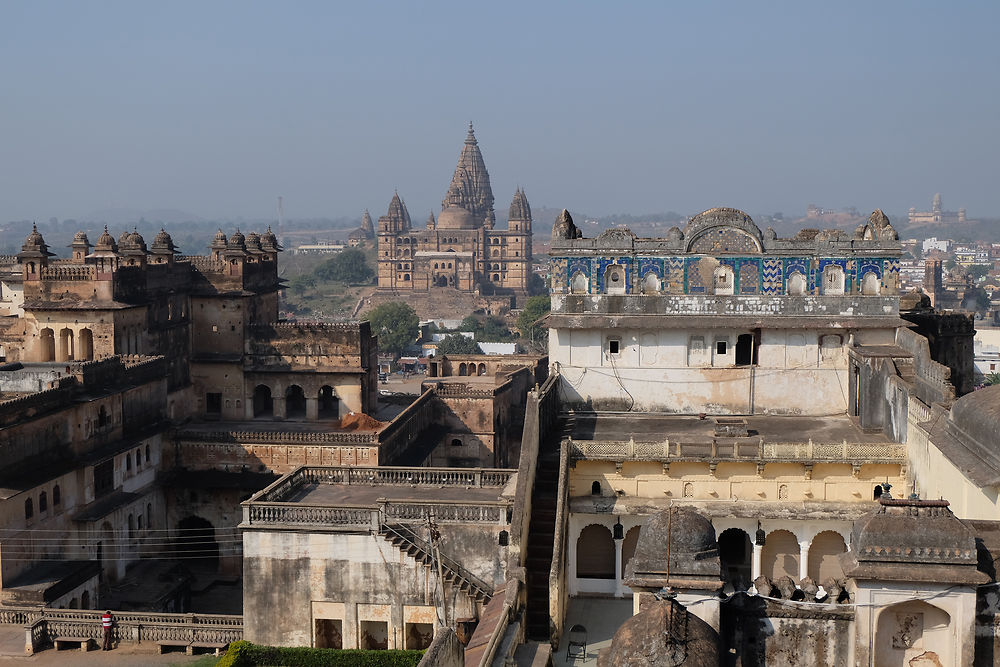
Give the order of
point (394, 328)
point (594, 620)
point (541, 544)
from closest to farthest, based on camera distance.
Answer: point (594, 620)
point (541, 544)
point (394, 328)

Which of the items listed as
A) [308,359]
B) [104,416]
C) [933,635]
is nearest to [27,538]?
[104,416]

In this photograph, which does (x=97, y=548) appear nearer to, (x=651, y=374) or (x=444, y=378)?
(x=651, y=374)

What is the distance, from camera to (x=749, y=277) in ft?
90.4

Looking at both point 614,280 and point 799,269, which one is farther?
point 614,280

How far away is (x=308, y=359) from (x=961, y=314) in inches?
963

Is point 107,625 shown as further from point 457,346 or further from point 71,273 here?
point 457,346

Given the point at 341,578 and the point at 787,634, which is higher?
the point at 787,634

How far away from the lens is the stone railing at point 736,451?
74.2 feet

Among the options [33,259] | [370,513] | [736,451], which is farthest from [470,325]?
[736,451]

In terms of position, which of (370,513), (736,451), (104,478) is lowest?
(104,478)

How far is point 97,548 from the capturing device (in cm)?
3344

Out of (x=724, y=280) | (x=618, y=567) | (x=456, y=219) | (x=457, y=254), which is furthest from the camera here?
(x=456, y=219)

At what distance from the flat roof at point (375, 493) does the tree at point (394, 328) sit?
88.1m

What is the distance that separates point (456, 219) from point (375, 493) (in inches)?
5371
